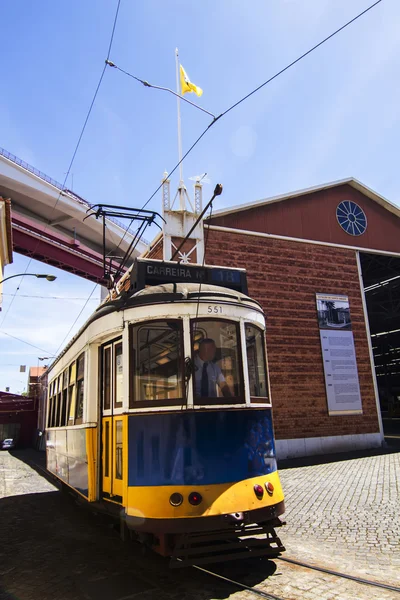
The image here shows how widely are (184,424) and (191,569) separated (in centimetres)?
156

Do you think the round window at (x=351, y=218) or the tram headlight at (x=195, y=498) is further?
the round window at (x=351, y=218)

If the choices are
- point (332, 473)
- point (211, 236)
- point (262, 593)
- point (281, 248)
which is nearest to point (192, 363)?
point (262, 593)

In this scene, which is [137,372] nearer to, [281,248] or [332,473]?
[332,473]

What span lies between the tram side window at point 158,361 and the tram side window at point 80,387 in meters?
1.69

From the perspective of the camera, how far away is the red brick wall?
13344mm

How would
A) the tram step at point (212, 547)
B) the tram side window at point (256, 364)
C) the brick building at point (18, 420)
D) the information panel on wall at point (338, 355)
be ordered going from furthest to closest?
1. the brick building at point (18, 420)
2. the information panel on wall at point (338, 355)
3. the tram side window at point (256, 364)
4. the tram step at point (212, 547)

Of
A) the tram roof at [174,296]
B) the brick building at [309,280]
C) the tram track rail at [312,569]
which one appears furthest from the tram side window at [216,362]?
the brick building at [309,280]

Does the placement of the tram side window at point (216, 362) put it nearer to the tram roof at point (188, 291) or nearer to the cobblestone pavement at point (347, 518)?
the tram roof at point (188, 291)

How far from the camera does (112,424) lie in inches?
191

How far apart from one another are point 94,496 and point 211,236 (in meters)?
9.78

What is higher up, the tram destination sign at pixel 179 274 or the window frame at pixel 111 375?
the tram destination sign at pixel 179 274

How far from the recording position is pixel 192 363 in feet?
14.3

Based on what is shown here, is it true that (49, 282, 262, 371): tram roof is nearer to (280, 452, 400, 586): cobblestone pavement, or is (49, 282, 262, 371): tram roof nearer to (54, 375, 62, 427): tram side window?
(280, 452, 400, 586): cobblestone pavement

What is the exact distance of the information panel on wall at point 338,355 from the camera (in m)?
14.1
